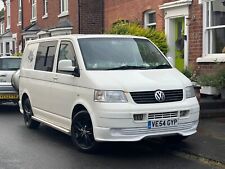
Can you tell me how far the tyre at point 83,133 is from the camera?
738 cm

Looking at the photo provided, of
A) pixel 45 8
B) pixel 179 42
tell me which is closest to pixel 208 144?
pixel 179 42

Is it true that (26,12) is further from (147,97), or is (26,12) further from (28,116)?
(147,97)

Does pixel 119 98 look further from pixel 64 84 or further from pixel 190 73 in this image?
pixel 190 73

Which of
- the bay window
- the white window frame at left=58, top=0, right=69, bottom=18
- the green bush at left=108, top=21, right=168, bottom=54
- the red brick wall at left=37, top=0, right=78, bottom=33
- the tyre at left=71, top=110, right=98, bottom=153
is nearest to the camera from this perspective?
the tyre at left=71, top=110, right=98, bottom=153

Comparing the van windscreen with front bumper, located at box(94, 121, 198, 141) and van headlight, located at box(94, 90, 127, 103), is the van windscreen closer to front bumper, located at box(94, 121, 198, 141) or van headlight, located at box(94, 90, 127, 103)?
van headlight, located at box(94, 90, 127, 103)

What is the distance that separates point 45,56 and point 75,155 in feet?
8.70

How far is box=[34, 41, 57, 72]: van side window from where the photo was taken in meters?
8.85

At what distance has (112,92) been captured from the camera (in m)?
7.01

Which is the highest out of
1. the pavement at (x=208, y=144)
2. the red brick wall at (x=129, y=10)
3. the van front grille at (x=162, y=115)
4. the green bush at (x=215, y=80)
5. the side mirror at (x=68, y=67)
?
the red brick wall at (x=129, y=10)

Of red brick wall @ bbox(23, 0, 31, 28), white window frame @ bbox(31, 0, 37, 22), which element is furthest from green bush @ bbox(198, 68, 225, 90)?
red brick wall @ bbox(23, 0, 31, 28)

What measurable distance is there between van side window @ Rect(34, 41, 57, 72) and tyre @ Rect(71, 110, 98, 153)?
63.6 inches

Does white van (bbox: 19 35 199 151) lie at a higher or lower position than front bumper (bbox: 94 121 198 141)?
higher

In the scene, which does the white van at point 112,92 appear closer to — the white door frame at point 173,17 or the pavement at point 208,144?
the pavement at point 208,144

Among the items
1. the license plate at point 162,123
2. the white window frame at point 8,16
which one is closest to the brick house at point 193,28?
the license plate at point 162,123
